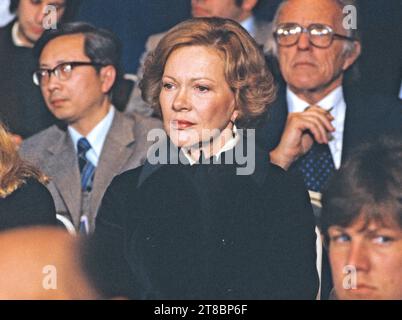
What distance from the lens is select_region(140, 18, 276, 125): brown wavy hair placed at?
412 centimetres

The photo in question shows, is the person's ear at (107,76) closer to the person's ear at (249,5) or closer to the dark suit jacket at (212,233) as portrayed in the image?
the dark suit jacket at (212,233)

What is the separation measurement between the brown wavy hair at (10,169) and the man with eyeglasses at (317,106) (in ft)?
3.35

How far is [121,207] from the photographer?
4.20 m

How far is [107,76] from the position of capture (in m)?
4.38

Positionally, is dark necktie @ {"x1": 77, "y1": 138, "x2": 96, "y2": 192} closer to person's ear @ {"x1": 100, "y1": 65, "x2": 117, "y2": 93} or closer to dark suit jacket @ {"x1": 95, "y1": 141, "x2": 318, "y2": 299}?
dark suit jacket @ {"x1": 95, "y1": 141, "x2": 318, "y2": 299}

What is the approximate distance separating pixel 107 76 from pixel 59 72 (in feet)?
0.68

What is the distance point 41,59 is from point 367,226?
158 centimetres

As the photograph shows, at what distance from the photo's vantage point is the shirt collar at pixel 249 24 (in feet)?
14.0

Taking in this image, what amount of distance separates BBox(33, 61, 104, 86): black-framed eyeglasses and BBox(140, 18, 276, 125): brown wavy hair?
30 centimetres

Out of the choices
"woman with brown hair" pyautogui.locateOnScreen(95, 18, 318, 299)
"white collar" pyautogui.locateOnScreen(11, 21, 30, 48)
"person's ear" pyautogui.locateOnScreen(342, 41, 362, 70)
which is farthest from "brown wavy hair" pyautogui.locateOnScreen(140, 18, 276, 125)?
"white collar" pyautogui.locateOnScreen(11, 21, 30, 48)

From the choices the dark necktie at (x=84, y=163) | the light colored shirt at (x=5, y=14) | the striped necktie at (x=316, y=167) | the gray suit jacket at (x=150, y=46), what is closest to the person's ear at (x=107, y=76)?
the gray suit jacket at (x=150, y=46)

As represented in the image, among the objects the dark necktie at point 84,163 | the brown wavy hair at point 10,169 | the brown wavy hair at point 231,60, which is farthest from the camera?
the dark necktie at point 84,163

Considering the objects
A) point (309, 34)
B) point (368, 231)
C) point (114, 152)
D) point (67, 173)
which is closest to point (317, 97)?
point (309, 34)
